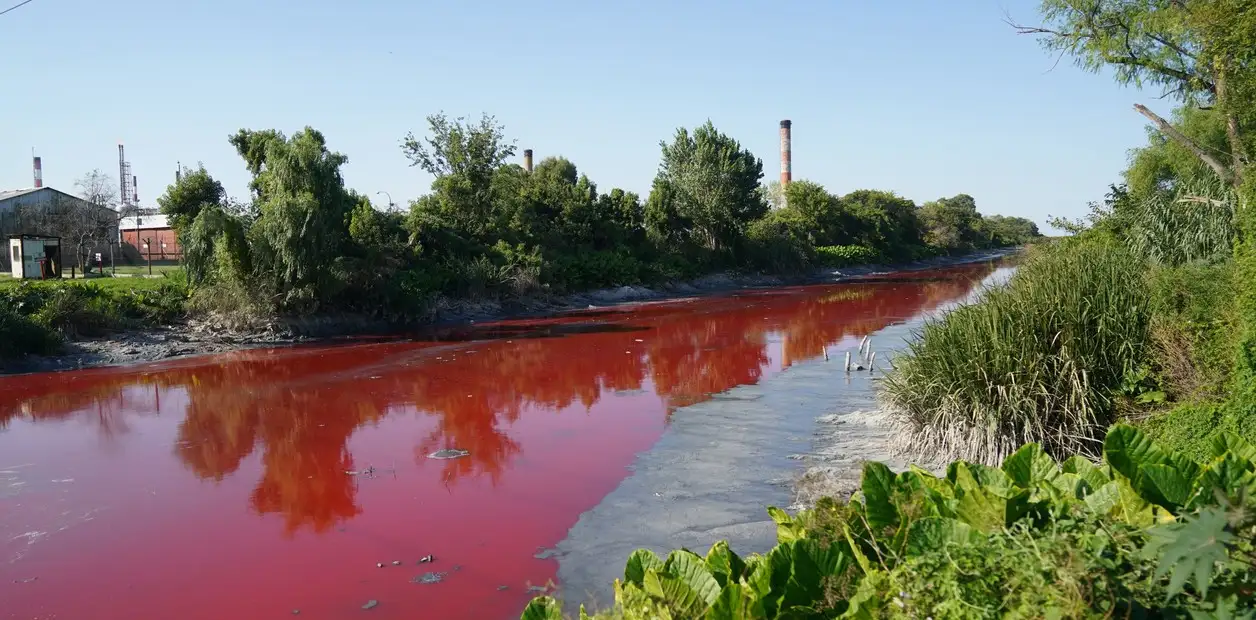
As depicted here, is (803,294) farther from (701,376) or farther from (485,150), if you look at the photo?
(701,376)

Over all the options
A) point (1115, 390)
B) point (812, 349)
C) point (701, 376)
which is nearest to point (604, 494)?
point (1115, 390)

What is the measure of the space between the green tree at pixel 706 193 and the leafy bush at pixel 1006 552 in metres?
41.3

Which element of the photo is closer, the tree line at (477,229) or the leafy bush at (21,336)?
the leafy bush at (21,336)

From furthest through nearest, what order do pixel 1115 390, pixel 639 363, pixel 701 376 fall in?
pixel 639 363
pixel 701 376
pixel 1115 390

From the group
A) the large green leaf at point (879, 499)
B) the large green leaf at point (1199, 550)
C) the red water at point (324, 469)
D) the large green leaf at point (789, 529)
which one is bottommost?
the red water at point (324, 469)

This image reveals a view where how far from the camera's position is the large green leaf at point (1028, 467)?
3654 millimetres

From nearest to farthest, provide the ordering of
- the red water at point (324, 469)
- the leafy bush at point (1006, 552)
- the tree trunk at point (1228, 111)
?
1. the leafy bush at point (1006, 552)
2. the red water at point (324, 469)
3. the tree trunk at point (1228, 111)

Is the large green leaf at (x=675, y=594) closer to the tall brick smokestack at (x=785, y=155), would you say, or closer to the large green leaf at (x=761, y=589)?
the large green leaf at (x=761, y=589)

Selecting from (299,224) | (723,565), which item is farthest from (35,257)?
(723,565)

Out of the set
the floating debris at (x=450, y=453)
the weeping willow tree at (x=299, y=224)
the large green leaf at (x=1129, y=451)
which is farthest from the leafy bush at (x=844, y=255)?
the large green leaf at (x=1129, y=451)

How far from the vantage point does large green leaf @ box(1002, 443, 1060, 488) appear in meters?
3.65

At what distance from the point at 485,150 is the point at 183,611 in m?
32.3

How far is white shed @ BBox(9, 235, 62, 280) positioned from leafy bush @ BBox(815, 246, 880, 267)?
41.3m

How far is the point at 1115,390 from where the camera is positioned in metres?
8.33
